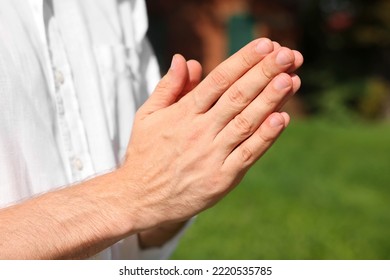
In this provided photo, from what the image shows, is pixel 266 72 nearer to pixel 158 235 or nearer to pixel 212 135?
pixel 212 135

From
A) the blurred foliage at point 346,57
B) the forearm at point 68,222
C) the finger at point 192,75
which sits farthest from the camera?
the blurred foliage at point 346,57

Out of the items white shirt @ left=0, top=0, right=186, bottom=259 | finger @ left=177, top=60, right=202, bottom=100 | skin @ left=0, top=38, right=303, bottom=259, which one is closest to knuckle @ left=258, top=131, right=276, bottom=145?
skin @ left=0, top=38, right=303, bottom=259

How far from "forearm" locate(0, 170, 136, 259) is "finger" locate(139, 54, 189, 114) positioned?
0.16m

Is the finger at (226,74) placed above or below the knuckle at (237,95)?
above

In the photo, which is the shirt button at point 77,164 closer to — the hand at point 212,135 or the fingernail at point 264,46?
the hand at point 212,135

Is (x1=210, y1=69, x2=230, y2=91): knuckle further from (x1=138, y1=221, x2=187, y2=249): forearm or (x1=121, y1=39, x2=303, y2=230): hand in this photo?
(x1=138, y1=221, x2=187, y2=249): forearm

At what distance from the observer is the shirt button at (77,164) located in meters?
1.70

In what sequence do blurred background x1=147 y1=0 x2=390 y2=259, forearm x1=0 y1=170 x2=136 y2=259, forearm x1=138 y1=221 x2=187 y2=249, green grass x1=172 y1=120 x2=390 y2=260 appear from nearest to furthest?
1. forearm x1=0 y1=170 x2=136 y2=259
2. forearm x1=138 y1=221 x2=187 y2=249
3. green grass x1=172 y1=120 x2=390 y2=260
4. blurred background x1=147 y1=0 x2=390 y2=259

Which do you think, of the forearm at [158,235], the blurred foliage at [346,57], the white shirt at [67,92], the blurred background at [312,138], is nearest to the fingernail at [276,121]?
the white shirt at [67,92]

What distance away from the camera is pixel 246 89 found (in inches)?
59.9

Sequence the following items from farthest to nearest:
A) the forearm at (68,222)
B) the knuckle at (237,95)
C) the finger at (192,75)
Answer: the finger at (192,75), the knuckle at (237,95), the forearm at (68,222)

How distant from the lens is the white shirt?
62.2 inches

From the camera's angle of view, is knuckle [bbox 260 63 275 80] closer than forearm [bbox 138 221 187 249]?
Yes
